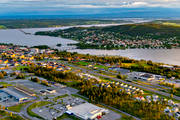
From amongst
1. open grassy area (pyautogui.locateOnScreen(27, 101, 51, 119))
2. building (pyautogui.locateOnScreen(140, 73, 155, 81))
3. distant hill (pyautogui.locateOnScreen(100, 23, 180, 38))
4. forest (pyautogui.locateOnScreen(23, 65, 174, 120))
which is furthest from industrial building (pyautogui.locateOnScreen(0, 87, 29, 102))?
distant hill (pyautogui.locateOnScreen(100, 23, 180, 38))

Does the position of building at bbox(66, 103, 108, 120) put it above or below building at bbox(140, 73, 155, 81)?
above

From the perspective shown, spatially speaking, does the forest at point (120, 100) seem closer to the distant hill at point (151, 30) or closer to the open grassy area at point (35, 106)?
the open grassy area at point (35, 106)

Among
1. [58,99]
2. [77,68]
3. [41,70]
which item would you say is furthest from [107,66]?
[58,99]

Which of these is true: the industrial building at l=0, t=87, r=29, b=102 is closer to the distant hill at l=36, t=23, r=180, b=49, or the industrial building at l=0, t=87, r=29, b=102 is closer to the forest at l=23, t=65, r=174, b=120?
the forest at l=23, t=65, r=174, b=120

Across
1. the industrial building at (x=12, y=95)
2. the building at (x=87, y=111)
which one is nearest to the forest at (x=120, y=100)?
the building at (x=87, y=111)

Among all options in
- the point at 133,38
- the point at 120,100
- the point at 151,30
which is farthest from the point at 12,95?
the point at 151,30

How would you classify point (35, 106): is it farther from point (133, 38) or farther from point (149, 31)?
point (149, 31)

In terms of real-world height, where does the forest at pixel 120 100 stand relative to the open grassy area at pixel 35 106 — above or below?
above

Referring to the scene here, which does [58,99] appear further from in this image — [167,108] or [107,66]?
[107,66]
